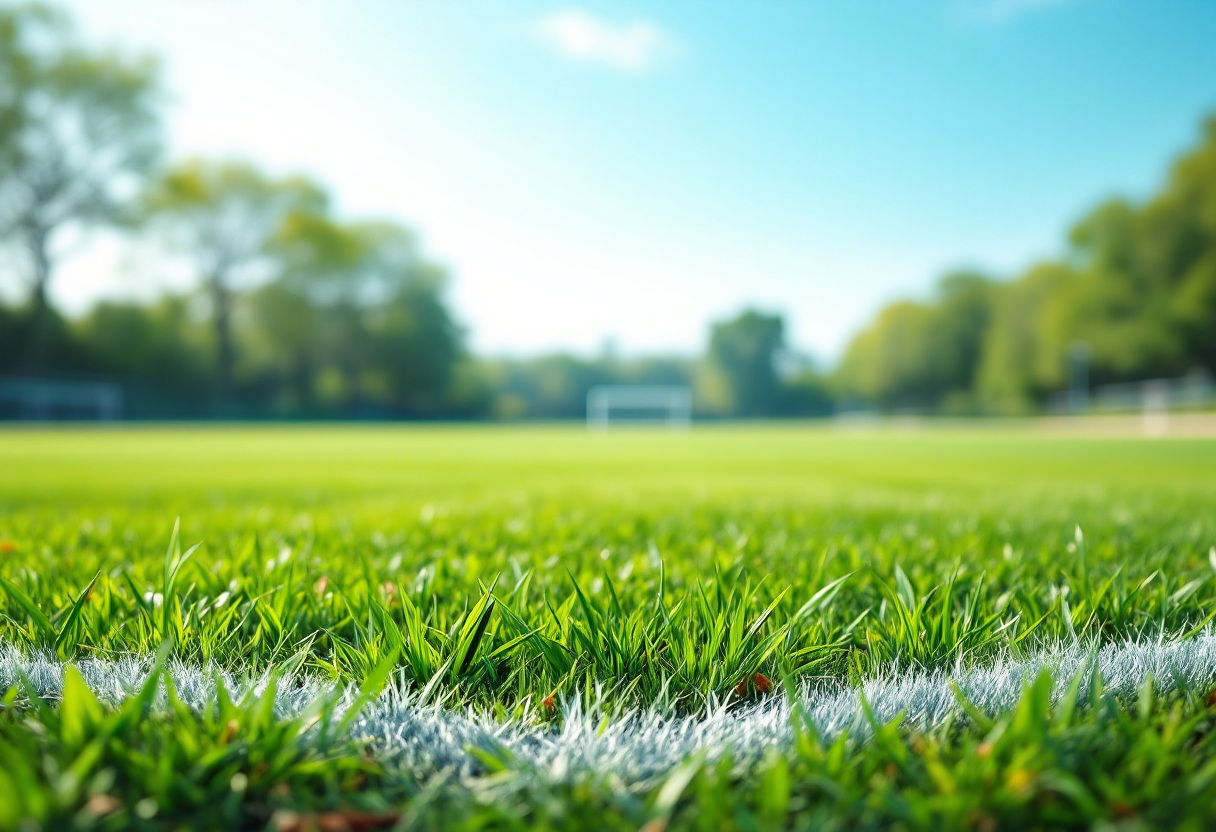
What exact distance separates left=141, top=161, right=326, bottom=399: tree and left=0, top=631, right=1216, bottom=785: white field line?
4446 cm

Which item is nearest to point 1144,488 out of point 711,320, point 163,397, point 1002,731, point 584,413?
point 1002,731

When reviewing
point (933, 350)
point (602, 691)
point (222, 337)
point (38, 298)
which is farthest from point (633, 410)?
point (602, 691)

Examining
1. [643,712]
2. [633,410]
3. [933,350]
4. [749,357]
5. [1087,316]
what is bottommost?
[643,712]

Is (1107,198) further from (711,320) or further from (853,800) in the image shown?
(853,800)

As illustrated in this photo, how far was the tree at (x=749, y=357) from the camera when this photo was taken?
66688mm

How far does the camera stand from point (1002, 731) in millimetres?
850

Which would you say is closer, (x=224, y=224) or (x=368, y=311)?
(x=224, y=224)

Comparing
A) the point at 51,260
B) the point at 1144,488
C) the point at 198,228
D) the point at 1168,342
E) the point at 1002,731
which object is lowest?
the point at 1144,488

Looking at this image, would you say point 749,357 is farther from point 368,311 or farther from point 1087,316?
point 368,311

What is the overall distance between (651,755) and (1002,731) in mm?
435

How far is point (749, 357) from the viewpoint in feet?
226

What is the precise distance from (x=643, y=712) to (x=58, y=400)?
42.8 meters

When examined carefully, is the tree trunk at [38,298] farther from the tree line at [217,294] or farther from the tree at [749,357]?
the tree at [749,357]

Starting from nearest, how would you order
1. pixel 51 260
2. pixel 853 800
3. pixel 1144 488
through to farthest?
pixel 853 800 → pixel 1144 488 → pixel 51 260
